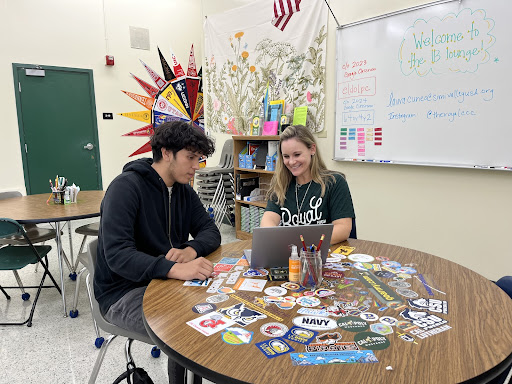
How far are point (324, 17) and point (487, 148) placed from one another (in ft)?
6.40

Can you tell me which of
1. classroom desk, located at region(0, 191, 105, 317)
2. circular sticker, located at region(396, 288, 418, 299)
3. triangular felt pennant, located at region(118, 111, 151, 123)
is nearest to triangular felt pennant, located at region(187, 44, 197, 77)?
triangular felt pennant, located at region(118, 111, 151, 123)

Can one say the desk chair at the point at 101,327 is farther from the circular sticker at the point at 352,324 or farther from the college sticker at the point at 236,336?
the circular sticker at the point at 352,324

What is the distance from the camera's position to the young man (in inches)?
53.7

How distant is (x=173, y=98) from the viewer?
20.7ft

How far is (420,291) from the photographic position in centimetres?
122

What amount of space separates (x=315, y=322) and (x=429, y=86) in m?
2.44

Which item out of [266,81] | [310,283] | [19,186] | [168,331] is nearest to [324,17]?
[266,81]

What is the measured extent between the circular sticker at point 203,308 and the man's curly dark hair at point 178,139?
0.74m

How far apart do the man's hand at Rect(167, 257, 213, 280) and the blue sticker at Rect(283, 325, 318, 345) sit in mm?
463

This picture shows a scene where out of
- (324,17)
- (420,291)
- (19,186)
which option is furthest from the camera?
(19,186)

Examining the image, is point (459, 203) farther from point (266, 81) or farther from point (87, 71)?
point (87, 71)

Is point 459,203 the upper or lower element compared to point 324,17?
lower

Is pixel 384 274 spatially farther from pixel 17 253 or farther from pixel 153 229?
pixel 17 253

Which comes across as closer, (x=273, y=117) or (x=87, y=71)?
(x=273, y=117)
